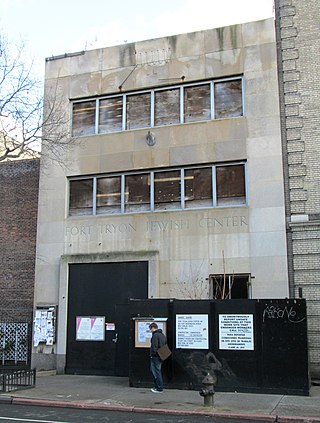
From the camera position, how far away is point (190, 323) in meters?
14.6

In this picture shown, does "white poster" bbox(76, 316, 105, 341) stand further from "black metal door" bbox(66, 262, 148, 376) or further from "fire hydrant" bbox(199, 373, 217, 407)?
"fire hydrant" bbox(199, 373, 217, 407)

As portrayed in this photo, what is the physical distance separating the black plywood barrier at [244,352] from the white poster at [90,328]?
3.91 metres

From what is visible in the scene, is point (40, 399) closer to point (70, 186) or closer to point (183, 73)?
point (70, 186)

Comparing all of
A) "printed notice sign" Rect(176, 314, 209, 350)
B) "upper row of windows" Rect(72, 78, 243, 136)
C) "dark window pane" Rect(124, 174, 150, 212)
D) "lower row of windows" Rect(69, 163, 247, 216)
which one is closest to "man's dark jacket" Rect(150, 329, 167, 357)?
"printed notice sign" Rect(176, 314, 209, 350)

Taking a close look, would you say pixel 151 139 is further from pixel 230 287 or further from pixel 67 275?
pixel 230 287

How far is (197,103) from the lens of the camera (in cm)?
1936

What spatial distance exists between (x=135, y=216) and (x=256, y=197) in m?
4.47

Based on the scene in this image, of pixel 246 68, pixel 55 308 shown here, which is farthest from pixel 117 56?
Answer: pixel 55 308

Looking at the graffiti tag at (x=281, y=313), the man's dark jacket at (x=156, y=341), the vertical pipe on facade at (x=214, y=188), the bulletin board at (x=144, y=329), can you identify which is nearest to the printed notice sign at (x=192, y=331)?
the bulletin board at (x=144, y=329)

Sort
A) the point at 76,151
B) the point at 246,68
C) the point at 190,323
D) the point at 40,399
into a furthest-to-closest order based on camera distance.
Answer: the point at 76,151 → the point at 246,68 → the point at 190,323 → the point at 40,399

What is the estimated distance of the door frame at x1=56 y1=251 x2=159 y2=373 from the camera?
18108mm

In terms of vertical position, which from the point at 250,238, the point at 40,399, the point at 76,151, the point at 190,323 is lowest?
the point at 40,399

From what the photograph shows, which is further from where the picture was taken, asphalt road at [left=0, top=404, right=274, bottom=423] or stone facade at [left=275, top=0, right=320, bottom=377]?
stone facade at [left=275, top=0, right=320, bottom=377]

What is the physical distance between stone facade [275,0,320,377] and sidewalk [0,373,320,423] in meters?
3.33
